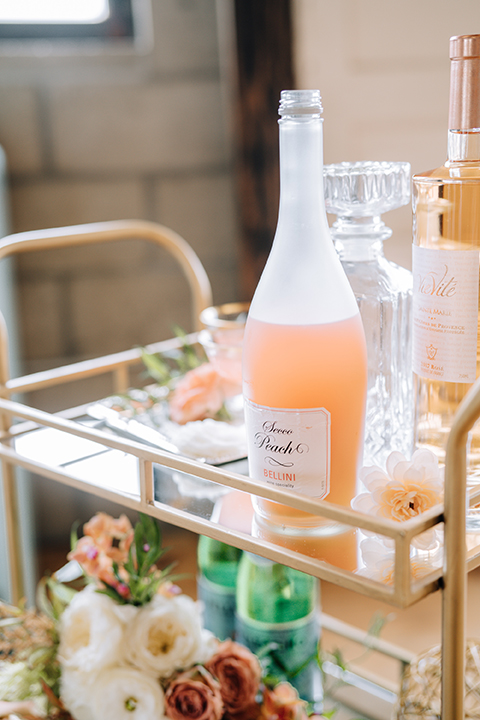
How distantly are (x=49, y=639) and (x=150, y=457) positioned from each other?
0.27m

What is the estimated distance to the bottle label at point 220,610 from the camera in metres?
0.84

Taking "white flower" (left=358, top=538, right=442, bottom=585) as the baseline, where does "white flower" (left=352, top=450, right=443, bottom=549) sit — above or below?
above

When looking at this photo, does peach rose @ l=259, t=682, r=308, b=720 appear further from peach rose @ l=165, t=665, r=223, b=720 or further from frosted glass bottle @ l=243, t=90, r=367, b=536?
frosted glass bottle @ l=243, t=90, r=367, b=536

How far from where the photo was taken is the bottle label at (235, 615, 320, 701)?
2.47 feet

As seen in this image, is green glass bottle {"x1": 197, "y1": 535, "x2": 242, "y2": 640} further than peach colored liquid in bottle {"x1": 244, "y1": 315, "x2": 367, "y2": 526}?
Yes

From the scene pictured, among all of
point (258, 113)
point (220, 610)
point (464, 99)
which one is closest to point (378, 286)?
point (464, 99)

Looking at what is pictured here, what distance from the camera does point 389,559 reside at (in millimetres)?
460

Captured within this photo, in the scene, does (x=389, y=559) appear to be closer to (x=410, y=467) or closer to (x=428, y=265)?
(x=410, y=467)

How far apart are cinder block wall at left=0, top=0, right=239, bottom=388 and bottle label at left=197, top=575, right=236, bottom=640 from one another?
32.9 inches

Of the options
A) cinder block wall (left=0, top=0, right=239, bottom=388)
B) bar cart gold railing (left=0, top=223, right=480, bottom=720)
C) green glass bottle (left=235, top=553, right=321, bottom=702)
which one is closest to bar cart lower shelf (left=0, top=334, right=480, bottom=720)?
bar cart gold railing (left=0, top=223, right=480, bottom=720)

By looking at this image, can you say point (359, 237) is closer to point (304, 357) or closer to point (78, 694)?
point (304, 357)

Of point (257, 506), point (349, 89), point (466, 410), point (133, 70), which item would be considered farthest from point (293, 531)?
point (133, 70)

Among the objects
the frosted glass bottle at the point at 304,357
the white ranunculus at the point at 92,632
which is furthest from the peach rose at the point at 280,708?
the frosted glass bottle at the point at 304,357

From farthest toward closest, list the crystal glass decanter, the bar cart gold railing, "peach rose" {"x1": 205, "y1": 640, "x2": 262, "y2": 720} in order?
"peach rose" {"x1": 205, "y1": 640, "x2": 262, "y2": 720}, the crystal glass decanter, the bar cart gold railing
